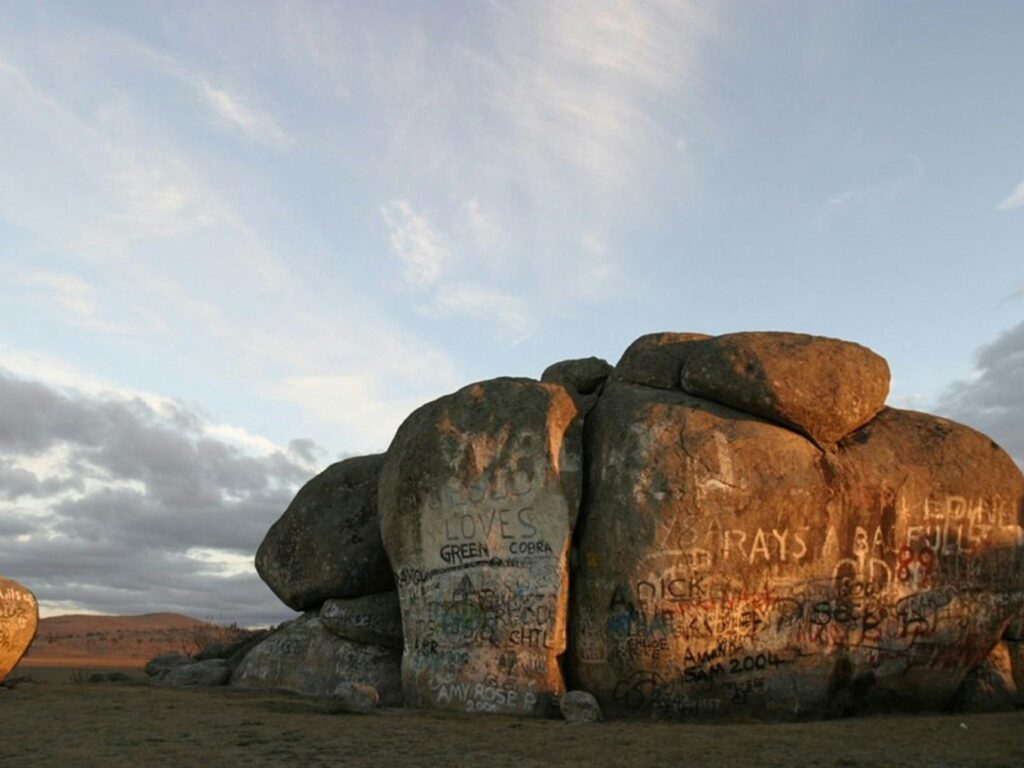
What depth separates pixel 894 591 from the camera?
1310 cm

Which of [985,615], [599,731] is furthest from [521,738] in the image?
[985,615]

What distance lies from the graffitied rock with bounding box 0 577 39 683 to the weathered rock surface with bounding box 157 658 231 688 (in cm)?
269

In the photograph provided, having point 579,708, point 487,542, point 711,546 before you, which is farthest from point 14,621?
point 711,546

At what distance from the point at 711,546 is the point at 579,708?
2712 millimetres

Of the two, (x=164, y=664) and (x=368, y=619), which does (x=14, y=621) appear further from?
(x=164, y=664)

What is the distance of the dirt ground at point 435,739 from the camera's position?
351 inches

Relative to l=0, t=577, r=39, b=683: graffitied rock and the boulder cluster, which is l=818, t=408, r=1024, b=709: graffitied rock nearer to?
the boulder cluster

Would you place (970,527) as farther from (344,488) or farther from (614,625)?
(344,488)

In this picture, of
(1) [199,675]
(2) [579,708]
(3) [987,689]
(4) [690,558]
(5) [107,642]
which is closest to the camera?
(2) [579,708]

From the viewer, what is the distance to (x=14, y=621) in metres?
14.3

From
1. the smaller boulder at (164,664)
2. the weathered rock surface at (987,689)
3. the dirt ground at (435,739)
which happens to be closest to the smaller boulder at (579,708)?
the dirt ground at (435,739)

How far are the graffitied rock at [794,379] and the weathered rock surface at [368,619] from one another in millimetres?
6015

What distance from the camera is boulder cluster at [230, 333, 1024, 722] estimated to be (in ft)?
41.7

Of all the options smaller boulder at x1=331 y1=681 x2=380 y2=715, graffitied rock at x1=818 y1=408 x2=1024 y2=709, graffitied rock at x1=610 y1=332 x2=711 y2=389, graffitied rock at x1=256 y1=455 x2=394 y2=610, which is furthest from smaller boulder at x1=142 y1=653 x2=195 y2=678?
graffitied rock at x1=818 y1=408 x2=1024 y2=709
